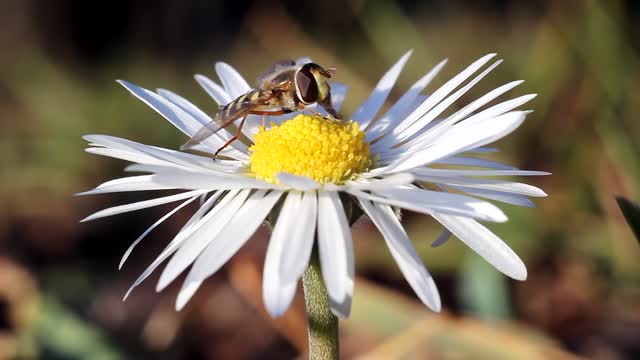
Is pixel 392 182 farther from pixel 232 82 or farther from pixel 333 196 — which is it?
pixel 232 82

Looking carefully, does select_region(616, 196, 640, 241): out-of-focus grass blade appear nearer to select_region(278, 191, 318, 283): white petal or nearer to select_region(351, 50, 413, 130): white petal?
select_region(278, 191, 318, 283): white petal

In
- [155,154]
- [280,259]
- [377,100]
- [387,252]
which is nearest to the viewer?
[280,259]

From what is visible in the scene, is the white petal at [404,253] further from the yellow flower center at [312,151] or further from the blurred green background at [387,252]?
the blurred green background at [387,252]

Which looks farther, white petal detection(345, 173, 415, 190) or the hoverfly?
the hoverfly

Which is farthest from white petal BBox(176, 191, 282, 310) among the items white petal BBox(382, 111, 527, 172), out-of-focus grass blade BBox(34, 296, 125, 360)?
out-of-focus grass blade BBox(34, 296, 125, 360)

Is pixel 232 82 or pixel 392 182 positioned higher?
pixel 392 182

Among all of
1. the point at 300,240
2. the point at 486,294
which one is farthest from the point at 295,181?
the point at 486,294

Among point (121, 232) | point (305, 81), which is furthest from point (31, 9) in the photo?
point (305, 81)
